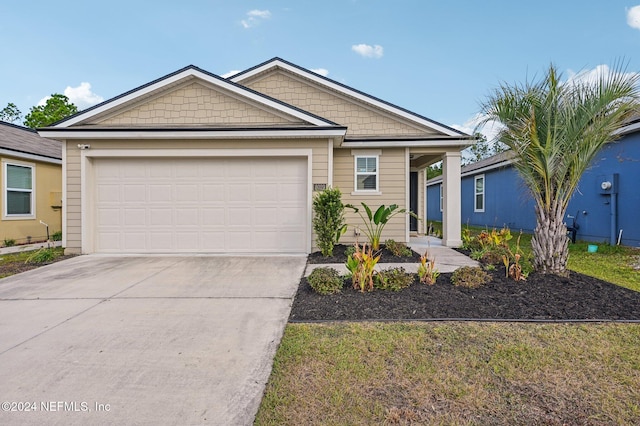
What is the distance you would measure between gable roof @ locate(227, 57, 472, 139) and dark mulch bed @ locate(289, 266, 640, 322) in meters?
6.13

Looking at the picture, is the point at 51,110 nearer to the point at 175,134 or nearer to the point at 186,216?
the point at 175,134

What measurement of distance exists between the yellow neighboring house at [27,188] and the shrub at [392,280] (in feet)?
39.0

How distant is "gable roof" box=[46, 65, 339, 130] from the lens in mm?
8656

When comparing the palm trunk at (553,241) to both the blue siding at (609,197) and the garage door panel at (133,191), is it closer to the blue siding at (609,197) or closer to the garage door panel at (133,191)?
the blue siding at (609,197)

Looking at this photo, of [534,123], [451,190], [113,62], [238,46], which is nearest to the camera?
[534,123]

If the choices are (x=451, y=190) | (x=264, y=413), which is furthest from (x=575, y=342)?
(x=451, y=190)

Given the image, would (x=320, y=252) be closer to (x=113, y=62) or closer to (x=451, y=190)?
(x=451, y=190)

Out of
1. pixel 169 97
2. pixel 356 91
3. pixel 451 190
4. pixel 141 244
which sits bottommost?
pixel 141 244

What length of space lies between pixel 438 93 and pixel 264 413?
1457 cm

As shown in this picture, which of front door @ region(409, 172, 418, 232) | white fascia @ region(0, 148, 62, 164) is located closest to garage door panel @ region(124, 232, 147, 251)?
white fascia @ region(0, 148, 62, 164)

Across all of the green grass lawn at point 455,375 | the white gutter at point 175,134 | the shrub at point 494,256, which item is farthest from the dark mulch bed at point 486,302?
the white gutter at point 175,134

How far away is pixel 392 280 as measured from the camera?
17.3 feet

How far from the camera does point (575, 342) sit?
3.38m

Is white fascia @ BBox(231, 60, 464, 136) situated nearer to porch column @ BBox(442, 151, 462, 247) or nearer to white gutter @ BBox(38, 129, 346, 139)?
porch column @ BBox(442, 151, 462, 247)
